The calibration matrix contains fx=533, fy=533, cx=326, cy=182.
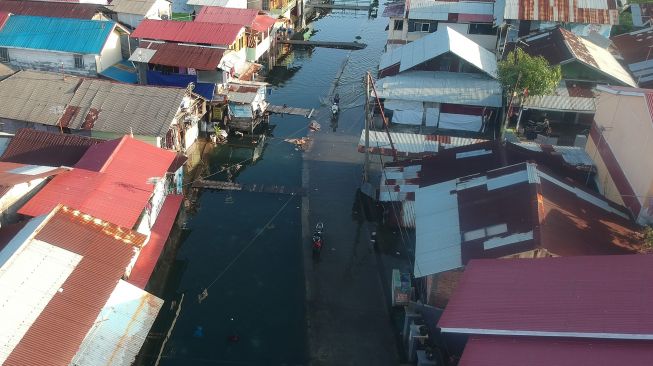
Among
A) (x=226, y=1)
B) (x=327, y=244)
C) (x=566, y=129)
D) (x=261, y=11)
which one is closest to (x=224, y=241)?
(x=327, y=244)

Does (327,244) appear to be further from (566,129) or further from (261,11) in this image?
(261,11)

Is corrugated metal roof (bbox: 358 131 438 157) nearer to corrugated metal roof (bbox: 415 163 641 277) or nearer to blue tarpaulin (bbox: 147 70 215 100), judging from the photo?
corrugated metal roof (bbox: 415 163 641 277)

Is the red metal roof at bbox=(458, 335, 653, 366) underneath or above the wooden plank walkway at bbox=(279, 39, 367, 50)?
underneath

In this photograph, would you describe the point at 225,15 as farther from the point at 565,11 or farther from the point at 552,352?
the point at 552,352

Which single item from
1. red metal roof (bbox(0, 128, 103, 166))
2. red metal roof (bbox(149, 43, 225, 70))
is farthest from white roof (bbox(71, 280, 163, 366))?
red metal roof (bbox(149, 43, 225, 70))

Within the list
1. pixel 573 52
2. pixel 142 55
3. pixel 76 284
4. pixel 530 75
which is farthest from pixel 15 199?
pixel 573 52

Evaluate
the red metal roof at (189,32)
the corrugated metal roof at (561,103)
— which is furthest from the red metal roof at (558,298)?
the red metal roof at (189,32)

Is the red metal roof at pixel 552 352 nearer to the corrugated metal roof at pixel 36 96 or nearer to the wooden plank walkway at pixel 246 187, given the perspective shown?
the wooden plank walkway at pixel 246 187
